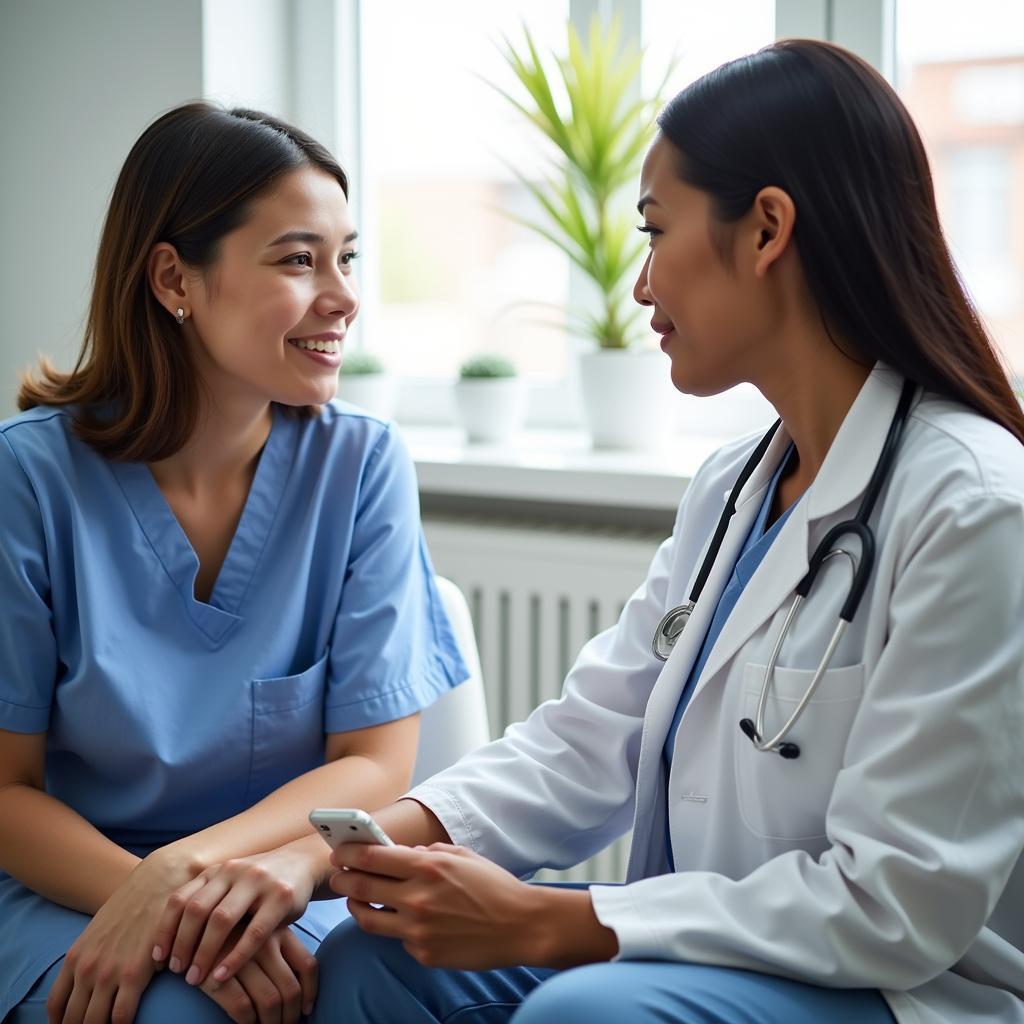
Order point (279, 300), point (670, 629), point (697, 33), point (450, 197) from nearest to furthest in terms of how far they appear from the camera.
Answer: point (670, 629), point (279, 300), point (697, 33), point (450, 197)

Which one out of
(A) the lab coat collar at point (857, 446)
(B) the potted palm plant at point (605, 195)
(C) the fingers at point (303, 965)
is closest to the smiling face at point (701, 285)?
(A) the lab coat collar at point (857, 446)

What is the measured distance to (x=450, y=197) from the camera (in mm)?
2748

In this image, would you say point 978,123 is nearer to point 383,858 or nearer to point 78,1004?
point 383,858

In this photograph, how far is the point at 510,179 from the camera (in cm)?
267

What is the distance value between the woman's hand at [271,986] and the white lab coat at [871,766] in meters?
0.20

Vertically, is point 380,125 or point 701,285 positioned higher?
point 380,125

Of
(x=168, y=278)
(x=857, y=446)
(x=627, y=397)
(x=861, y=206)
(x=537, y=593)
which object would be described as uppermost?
(x=861, y=206)


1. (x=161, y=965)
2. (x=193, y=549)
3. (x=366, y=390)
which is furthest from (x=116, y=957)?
(x=366, y=390)

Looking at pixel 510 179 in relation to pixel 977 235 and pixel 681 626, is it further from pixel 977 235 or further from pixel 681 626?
pixel 681 626

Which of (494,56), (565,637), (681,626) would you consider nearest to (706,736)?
(681,626)

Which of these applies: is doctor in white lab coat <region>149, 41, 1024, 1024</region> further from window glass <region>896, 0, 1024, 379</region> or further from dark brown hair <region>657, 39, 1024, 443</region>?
window glass <region>896, 0, 1024, 379</region>

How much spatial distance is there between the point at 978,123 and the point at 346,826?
1.68 m

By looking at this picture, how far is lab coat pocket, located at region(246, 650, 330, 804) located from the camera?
155cm

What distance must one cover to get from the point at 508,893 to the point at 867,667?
1.21 feet
